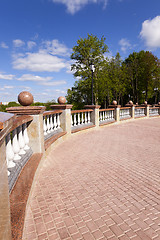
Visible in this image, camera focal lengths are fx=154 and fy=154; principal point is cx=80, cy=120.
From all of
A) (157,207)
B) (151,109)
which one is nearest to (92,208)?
(157,207)

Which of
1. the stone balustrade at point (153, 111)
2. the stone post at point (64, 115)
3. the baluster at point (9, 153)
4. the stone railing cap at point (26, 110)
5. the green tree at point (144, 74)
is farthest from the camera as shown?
the green tree at point (144, 74)

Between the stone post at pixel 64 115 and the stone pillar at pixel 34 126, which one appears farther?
the stone post at pixel 64 115

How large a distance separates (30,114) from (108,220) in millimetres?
2758

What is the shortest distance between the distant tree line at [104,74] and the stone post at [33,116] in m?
16.6

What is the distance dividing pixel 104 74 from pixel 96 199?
23917mm

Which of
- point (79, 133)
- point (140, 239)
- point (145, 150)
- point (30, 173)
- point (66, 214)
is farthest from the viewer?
point (79, 133)

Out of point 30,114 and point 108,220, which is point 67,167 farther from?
point 108,220

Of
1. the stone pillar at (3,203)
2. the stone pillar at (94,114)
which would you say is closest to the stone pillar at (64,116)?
the stone pillar at (94,114)

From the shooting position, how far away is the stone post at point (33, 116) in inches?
144

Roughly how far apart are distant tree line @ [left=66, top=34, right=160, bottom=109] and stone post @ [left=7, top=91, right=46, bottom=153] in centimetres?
1656

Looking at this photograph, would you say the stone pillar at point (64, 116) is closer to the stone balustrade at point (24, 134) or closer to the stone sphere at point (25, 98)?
the stone balustrade at point (24, 134)

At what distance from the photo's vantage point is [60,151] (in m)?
5.33

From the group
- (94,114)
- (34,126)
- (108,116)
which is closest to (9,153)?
(34,126)

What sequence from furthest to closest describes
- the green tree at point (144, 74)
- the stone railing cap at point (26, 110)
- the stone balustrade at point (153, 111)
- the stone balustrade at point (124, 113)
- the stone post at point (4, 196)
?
the green tree at point (144, 74)
the stone balustrade at point (153, 111)
the stone balustrade at point (124, 113)
the stone railing cap at point (26, 110)
the stone post at point (4, 196)
